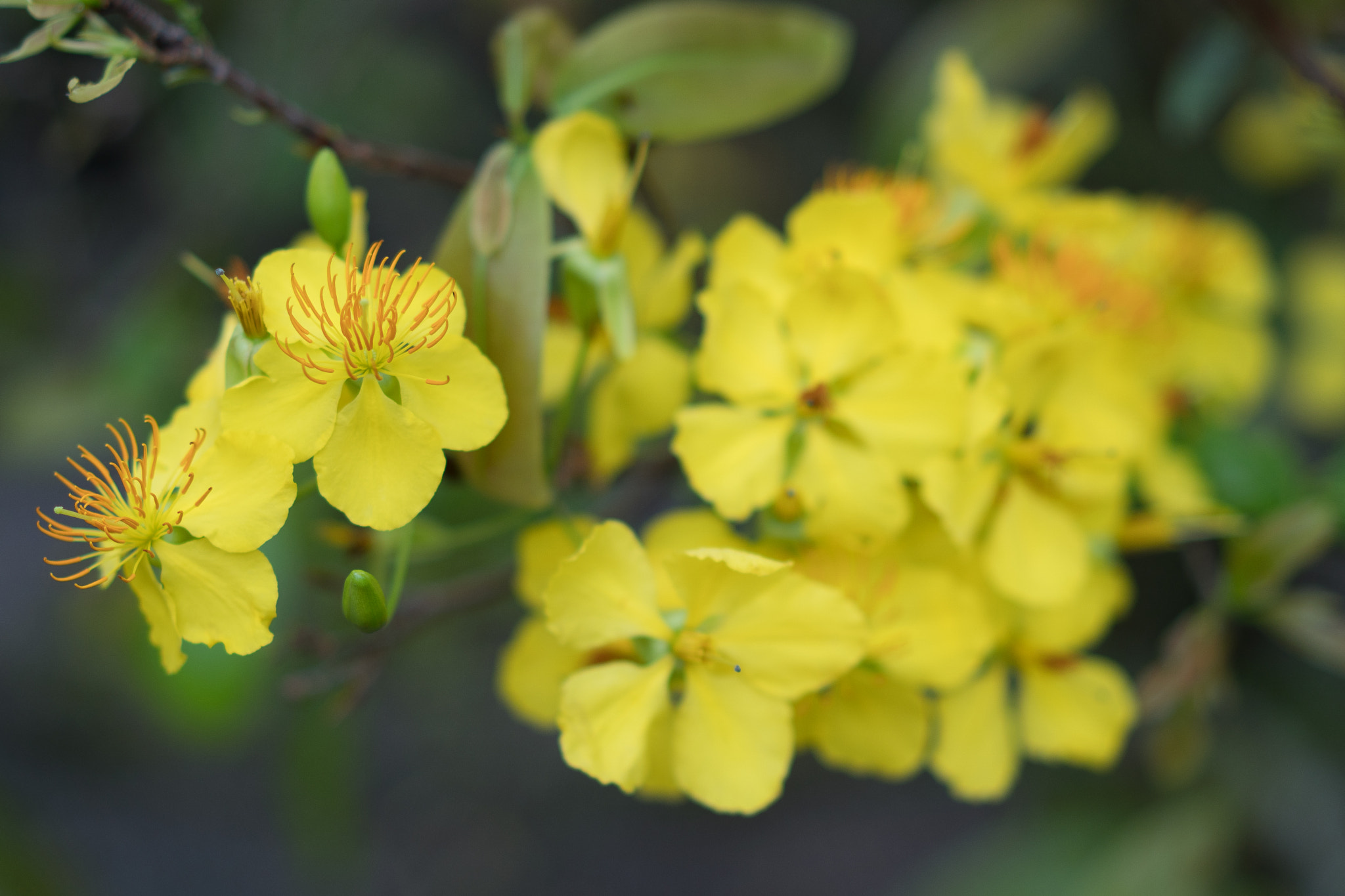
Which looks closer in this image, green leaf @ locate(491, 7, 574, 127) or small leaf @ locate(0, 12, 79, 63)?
small leaf @ locate(0, 12, 79, 63)

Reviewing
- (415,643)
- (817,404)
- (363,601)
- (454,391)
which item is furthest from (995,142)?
(415,643)

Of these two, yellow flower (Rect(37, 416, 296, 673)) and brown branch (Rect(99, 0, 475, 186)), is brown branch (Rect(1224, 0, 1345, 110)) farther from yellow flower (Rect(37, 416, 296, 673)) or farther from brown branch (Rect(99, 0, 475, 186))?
yellow flower (Rect(37, 416, 296, 673))

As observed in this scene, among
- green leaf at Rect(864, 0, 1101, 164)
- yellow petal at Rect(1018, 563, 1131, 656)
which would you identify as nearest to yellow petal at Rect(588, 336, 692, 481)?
yellow petal at Rect(1018, 563, 1131, 656)

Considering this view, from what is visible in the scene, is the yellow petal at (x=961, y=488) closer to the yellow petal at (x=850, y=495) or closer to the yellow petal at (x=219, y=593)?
the yellow petal at (x=850, y=495)

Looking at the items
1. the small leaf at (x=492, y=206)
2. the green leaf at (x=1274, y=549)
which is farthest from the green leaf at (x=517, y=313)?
the green leaf at (x=1274, y=549)

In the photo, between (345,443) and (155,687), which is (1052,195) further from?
(155,687)

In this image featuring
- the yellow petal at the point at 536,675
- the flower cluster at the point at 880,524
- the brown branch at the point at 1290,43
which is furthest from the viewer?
the brown branch at the point at 1290,43
